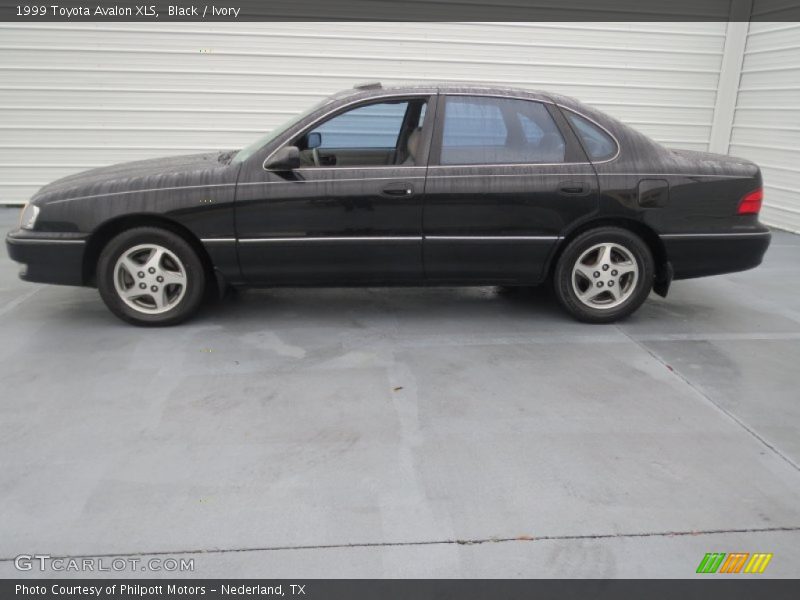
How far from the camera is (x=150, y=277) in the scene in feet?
15.2

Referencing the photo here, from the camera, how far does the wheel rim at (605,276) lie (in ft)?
15.8

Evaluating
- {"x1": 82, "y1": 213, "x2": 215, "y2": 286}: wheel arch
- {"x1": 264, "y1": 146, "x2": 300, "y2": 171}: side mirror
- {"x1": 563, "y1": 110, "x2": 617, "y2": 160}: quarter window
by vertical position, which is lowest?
{"x1": 82, "y1": 213, "x2": 215, "y2": 286}: wheel arch

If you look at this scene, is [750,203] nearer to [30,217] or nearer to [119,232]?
[119,232]

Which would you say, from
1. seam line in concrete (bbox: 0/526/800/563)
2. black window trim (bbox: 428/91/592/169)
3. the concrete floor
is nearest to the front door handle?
black window trim (bbox: 428/91/592/169)

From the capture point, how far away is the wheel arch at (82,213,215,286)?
4570mm

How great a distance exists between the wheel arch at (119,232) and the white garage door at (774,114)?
7.25 m

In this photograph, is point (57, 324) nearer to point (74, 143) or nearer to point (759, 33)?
point (74, 143)

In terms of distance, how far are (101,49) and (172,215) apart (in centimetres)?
508

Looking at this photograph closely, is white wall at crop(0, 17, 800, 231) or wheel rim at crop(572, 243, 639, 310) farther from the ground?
white wall at crop(0, 17, 800, 231)

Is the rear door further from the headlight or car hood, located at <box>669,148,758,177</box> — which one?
the headlight

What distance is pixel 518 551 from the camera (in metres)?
2.54
